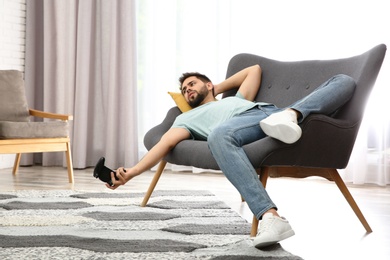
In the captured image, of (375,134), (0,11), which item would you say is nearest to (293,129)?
(375,134)

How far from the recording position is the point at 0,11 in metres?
5.56

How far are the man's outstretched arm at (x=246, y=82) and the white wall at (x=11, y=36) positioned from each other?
9.67 feet

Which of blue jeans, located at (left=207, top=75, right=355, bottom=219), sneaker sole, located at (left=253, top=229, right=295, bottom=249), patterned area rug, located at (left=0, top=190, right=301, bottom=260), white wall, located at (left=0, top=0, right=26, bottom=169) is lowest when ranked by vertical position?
patterned area rug, located at (left=0, top=190, right=301, bottom=260)

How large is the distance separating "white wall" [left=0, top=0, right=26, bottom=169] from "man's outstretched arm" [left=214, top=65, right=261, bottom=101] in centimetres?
295

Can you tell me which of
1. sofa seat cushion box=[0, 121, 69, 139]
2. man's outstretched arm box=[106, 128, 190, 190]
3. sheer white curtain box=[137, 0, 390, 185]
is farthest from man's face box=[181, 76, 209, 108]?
sheer white curtain box=[137, 0, 390, 185]

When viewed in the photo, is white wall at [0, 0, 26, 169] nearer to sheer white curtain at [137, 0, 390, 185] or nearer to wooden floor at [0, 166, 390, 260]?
wooden floor at [0, 166, 390, 260]

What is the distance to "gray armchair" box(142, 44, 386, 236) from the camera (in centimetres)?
251

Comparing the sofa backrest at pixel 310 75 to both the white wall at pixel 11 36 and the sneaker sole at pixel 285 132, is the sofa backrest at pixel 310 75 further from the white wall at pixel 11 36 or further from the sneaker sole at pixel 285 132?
the white wall at pixel 11 36

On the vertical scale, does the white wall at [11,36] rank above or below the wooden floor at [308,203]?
above

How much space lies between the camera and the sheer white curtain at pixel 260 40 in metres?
4.75

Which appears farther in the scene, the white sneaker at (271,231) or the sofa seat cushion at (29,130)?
the sofa seat cushion at (29,130)

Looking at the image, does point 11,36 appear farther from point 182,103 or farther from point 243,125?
point 243,125

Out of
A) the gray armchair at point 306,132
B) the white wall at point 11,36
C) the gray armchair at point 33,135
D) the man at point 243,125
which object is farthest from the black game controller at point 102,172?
the white wall at point 11,36

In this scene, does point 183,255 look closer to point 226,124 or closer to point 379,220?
point 226,124
